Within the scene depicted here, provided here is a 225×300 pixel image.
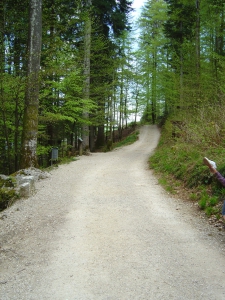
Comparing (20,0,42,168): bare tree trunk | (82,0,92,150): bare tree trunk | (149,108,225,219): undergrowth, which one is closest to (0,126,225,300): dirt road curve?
(149,108,225,219): undergrowth

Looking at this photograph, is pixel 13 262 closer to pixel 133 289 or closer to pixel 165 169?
pixel 133 289

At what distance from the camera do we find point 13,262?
3512 millimetres

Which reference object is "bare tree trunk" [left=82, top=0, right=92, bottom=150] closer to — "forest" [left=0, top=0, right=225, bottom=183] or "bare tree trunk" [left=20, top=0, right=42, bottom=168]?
"forest" [left=0, top=0, right=225, bottom=183]

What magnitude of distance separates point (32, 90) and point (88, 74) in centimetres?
700

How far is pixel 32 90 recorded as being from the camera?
874 cm

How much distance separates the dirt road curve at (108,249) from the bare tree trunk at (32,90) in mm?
2550

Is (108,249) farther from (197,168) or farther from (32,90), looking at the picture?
(32,90)

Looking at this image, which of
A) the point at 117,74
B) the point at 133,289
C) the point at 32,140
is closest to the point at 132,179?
the point at 32,140

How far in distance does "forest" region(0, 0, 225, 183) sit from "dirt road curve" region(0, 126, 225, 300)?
334 centimetres

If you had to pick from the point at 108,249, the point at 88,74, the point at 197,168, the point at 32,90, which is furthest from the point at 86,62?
the point at 108,249

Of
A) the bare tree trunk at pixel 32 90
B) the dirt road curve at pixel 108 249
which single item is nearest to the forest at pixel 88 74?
the bare tree trunk at pixel 32 90

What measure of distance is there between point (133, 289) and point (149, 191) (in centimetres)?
431

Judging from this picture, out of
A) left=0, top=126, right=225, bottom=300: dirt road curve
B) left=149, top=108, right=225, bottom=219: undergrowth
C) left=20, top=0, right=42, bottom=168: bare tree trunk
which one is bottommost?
left=0, top=126, right=225, bottom=300: dirt road curve

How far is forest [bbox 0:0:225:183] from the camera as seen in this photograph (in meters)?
8.76
